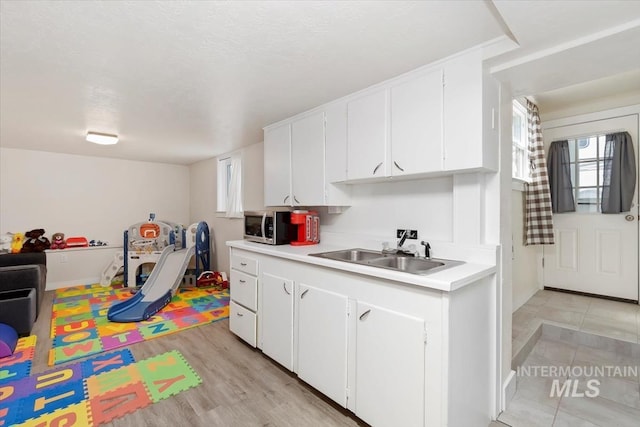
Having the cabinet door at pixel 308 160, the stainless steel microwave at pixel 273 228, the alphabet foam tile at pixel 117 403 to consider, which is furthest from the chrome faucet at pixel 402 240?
the alphabet foam tile at pixel 117 403

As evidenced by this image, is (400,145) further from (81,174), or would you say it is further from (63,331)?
(81,174)

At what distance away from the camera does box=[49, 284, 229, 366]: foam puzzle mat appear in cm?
272

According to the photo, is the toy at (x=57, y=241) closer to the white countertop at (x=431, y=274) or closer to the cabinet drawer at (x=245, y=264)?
the cabinet drawer at (x=245, y=264)

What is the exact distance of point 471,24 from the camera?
4.64 ft

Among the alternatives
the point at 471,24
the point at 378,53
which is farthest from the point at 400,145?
the point at 471,24

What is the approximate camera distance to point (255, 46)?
5.32 feet

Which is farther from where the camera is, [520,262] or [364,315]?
[520,262]

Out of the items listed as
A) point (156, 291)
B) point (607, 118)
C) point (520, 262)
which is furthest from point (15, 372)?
point (607, 118)

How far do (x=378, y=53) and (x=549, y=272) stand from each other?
3.80 m

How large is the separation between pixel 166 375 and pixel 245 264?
100 centimetres

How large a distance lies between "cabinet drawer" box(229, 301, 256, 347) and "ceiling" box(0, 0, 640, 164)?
1.81 meters

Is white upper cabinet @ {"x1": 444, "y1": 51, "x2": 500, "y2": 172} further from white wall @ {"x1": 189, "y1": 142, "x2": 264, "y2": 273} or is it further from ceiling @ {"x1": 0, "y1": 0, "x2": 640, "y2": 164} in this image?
white wall @ {"x1": 189, "y1": 142, "x2": 264, "y2": 273}

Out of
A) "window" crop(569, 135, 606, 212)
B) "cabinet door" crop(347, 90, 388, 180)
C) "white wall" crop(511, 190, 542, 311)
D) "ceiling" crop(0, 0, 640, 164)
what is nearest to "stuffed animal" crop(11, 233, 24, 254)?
"ceiling" crop(0, 0, 640, 164)

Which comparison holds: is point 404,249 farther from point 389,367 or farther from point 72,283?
point 72,283
